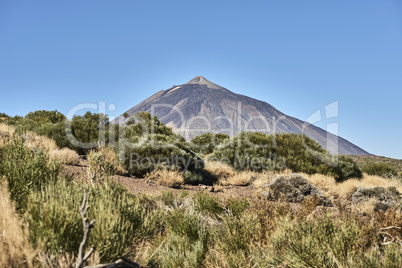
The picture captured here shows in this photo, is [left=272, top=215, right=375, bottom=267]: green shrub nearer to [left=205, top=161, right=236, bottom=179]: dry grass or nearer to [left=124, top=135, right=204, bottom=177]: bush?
[left=124, top=135, right=204, bottom=177]: bush

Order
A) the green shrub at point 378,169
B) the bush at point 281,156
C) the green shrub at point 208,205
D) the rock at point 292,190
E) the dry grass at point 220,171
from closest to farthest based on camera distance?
the green shrub at point 208,205
the rock at point 292,190
the dry grass at point 220,171
the bush at point 281,156
the green shrub at point 378,169

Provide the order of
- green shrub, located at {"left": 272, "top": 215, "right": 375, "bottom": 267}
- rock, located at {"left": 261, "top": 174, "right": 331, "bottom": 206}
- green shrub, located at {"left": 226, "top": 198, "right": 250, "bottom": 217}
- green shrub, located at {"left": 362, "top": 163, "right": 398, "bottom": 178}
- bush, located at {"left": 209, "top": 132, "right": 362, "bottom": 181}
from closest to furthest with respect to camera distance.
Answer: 1. green shrub, located at {"left": 272, "top": 215, "right": 375, "bottom": 267}
2. green shrub, located at {"left": 226, "top": 198, "right": 250, "bottom": 217}
3. rock, located at {"left": 261, "top": 174, "right": 331, "bottom": 206}
4. bush, located at {"left": 209, "top": 132, "right": 362, "bottom": 181}
5. green shrub, located at {"left": 362, "top": 163, "right": 398, "bottom": 178}

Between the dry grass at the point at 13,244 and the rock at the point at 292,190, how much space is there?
7.06m

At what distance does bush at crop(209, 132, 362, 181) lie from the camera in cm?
1388

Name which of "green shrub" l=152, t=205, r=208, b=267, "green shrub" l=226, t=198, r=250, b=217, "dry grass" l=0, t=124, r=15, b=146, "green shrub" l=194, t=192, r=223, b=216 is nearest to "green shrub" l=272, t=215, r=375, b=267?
"green shrub" l=152, t=205, r=208, b=267

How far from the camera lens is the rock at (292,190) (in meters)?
8.73

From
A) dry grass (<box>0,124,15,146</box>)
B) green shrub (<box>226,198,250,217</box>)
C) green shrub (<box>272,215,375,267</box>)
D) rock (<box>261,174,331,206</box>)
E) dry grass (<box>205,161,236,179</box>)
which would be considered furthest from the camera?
dry grass (<box>205,161,236,179</box>)

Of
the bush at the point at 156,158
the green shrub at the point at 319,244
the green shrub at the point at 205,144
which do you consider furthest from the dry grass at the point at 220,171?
the green shrub at the point at 319,244

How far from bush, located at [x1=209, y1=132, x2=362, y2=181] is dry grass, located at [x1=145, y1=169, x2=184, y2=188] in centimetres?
448

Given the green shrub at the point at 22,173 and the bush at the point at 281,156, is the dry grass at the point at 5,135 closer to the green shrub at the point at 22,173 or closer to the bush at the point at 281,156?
the green shrub at the point at 22,173

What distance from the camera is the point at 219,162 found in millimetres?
14188

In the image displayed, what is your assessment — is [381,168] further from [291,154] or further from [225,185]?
[225,185]

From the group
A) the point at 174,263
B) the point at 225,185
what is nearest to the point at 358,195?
the point at 225,185

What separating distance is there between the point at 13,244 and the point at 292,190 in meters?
7.95
